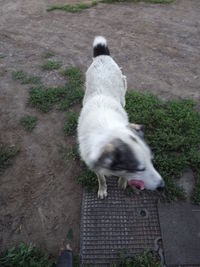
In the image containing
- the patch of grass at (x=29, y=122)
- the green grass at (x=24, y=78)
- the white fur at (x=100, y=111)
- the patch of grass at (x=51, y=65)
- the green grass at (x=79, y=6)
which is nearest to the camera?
the white fur at (x=100, y=111)

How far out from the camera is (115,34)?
7207mm

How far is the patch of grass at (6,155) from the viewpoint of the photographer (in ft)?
13.9

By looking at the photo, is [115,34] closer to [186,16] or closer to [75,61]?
[75,61]

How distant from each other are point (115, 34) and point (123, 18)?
1079 millimetres

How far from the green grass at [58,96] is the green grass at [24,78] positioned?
1.06ft

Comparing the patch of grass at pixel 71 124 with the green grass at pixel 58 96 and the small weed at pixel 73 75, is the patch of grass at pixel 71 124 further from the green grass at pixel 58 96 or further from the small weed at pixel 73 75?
the small weed at pixel 73 75

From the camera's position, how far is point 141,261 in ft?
9.96

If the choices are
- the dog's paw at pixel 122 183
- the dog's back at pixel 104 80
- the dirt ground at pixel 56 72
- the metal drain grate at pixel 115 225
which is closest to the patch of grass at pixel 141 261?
the metal drain grate at pixel 115 225

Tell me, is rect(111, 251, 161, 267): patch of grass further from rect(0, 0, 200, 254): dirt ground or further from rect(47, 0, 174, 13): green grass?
rect(47, 0, 174, 13): green grass

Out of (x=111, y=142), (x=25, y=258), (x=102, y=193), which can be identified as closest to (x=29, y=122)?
(x=102, y=193)

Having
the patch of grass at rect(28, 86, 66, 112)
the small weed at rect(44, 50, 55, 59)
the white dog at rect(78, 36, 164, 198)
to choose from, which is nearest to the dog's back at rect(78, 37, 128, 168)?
the white dog at rect(78, 36, 164, 198)

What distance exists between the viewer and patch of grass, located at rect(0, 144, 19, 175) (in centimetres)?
424

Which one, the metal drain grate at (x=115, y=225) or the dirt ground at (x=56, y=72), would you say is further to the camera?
the dirt ground at (x=56, y=72)

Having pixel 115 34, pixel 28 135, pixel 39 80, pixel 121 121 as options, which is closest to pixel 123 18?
pixel 115 34
